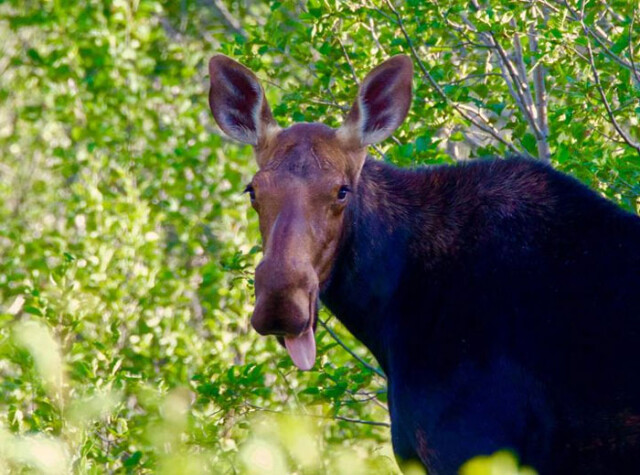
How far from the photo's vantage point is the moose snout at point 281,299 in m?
4.62

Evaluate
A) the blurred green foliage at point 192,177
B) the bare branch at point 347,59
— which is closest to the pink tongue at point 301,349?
the blurred green foliage at point 192,177

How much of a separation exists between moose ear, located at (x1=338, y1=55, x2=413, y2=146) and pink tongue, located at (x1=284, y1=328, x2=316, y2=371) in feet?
4.06

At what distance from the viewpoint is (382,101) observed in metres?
5.82

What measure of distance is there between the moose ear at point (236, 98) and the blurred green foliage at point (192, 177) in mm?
1068

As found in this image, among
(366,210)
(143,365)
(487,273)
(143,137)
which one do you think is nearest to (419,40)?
(366,210)

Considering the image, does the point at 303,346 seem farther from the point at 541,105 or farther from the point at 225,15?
the point at 225,15

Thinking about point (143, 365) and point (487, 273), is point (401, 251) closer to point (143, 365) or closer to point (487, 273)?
point (487, 273)

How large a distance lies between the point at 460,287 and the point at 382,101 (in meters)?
1.28

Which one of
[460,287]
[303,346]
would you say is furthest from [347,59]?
[303,346]

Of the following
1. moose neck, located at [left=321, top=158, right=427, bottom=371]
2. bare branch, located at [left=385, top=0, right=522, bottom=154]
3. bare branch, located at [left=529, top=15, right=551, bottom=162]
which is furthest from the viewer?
bare branch, located at [left=529, top=15, right=551, bottom=162]

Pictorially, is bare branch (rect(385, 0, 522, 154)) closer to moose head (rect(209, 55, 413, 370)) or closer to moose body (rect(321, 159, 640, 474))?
moose head (rect(209, 55, 413, 370))

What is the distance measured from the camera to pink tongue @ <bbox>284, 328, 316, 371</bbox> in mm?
4914

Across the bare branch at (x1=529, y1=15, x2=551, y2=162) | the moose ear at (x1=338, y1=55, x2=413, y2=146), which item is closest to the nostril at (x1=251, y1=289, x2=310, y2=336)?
the moose ear at (x1=338, y1=55, x2=413, y2=146)

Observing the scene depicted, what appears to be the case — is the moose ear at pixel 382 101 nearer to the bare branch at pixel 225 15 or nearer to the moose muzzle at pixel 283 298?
the moose muzzle at pixel 283 298
